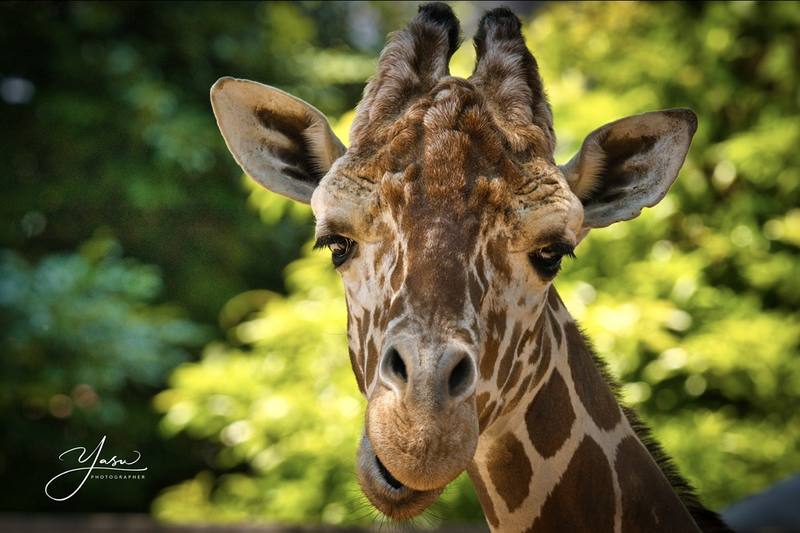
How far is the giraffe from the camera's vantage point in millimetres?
2117

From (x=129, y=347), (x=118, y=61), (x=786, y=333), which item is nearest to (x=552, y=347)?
(x=786, y=333)

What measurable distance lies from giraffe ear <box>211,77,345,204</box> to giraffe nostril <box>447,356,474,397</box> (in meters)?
0.95

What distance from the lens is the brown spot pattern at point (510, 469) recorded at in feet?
8.58

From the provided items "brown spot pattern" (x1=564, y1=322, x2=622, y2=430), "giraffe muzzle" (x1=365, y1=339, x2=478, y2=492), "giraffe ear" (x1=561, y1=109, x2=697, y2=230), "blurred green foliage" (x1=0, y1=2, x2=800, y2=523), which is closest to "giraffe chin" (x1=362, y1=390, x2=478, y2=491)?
"giraffe muzzle" (x1=365, y1=339, x2=478, y2=492)

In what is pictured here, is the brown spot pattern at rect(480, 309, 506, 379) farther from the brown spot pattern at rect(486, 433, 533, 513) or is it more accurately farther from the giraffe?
the brown spot pattern at rect(486, 433, 533, 513)

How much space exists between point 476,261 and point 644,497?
0.99 metres

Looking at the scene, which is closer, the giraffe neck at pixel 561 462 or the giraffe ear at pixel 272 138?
the giraffe neck at pixel 561 462

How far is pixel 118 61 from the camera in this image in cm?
885

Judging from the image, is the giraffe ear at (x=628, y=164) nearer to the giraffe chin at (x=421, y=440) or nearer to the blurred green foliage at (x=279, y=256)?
→ the giraffe chin at (x=421, y=440)

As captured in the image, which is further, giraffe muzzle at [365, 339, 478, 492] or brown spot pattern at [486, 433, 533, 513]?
brown spot pattern at [486, 433, 533, 513]

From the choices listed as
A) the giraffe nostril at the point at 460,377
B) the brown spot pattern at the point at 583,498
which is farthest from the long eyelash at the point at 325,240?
the brown spot pattern at the point at 583,498

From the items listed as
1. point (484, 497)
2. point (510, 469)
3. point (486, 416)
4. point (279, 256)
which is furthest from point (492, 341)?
point (279, 256)

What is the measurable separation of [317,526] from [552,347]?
330 cm
